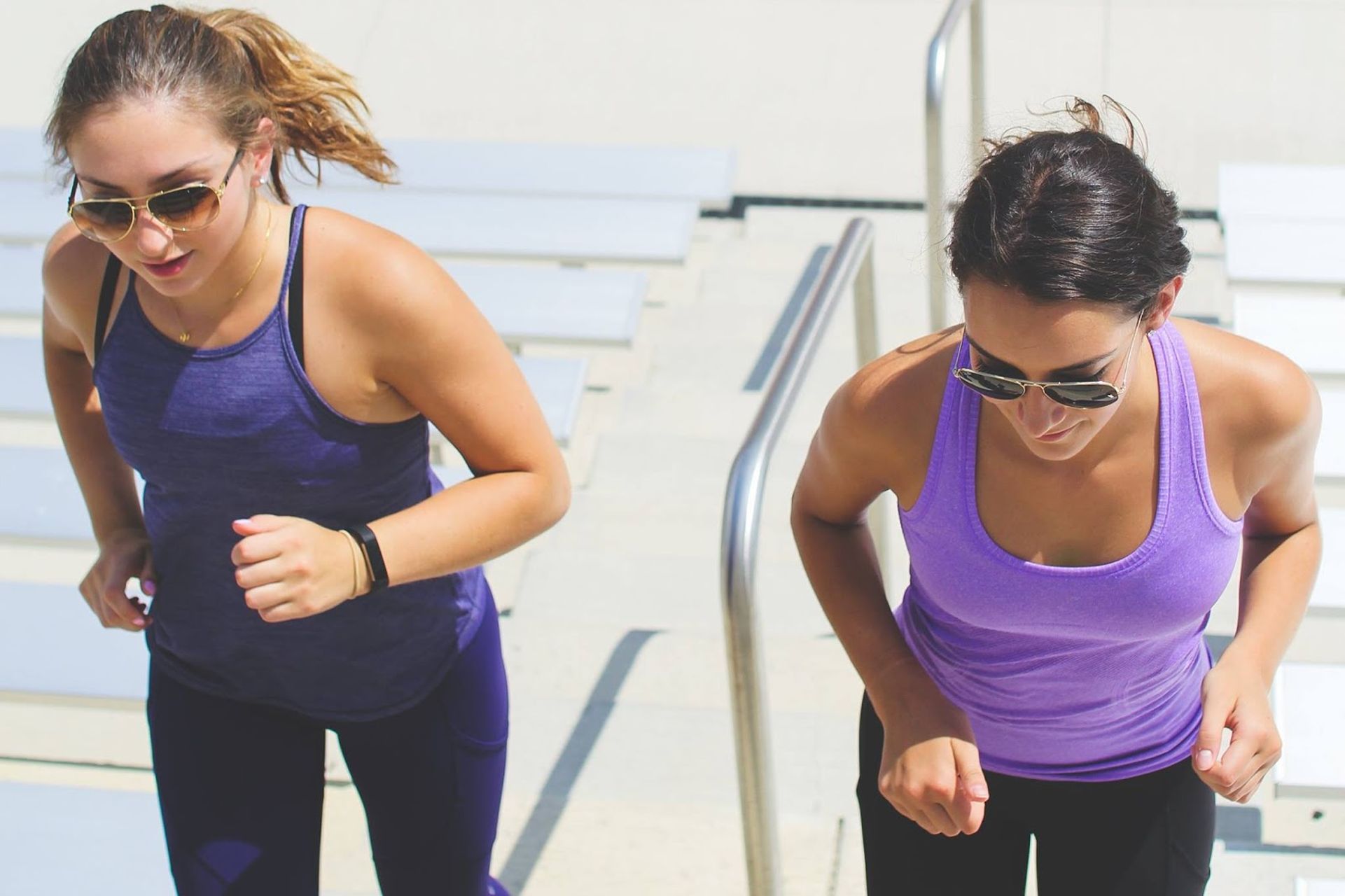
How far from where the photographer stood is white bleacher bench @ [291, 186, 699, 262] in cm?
441

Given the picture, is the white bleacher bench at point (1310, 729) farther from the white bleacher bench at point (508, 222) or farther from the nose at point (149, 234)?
the white bleacher bench at point (508, 222)

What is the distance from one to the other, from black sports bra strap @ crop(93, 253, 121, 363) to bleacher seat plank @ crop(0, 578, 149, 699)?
131 centimetres

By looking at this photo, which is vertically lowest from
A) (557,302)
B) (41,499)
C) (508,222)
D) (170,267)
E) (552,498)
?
(41,499)

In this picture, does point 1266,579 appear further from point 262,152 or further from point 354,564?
point 262,152

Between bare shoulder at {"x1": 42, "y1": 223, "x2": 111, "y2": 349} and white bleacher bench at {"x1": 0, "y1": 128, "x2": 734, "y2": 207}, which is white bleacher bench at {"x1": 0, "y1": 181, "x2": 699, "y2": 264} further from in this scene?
bare shoulder at {"x1": 42, "y1": 223, "x2": 111, "y2": 349}

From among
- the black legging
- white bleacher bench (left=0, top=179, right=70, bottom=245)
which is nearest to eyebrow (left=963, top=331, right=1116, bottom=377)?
the black legging

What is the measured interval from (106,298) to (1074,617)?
115 centimetres

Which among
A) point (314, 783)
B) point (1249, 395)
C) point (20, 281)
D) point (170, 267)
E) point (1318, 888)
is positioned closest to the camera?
point (1249, 395)

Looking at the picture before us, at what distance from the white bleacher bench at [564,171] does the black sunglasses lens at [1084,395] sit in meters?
3.43

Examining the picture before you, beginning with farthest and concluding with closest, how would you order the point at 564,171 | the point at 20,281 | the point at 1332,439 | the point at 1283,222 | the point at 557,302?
the point at 564,171 → the point at 20,281 → the point at 1283,222 → the point at 557,302 → the point at 1332,439

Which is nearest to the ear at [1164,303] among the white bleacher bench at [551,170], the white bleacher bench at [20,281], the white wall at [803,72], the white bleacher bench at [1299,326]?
the white bleacher bench at [1299,326]

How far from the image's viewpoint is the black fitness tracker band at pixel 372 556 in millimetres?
1725

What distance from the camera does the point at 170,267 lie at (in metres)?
1.66

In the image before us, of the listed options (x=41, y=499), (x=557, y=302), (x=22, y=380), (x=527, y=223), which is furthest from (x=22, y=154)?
(x=557, y=302)
